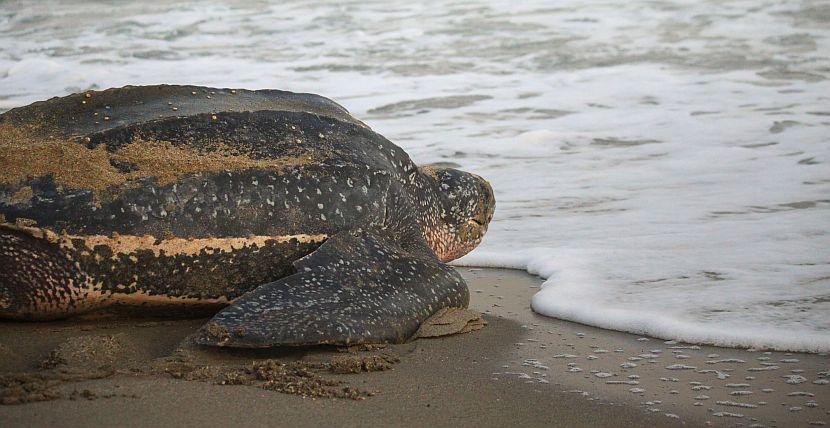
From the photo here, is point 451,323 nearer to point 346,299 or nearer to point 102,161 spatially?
point 346,299

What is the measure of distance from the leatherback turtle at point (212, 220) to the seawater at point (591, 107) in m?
0.67

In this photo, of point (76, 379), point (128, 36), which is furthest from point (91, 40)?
point (76, 379)

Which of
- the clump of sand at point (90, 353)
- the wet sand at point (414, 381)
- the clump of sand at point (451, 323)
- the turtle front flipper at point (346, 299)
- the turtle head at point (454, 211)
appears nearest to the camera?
the wet sand at point (414, 381)

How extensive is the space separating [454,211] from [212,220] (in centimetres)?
107

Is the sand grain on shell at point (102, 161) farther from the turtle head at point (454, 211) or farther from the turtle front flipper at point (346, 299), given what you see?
the turtle head at point (454, 211)

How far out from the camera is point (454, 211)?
3.34m

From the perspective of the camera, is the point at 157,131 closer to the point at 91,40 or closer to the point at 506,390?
the point at 506,390

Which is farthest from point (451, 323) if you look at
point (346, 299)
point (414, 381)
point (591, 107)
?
point (591, 107)

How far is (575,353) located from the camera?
256 centimetres

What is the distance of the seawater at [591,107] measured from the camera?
3.16 metres

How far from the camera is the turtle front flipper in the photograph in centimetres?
236

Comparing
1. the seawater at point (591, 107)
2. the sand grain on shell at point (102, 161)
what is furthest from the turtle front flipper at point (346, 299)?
the seawater at point (591, 107)

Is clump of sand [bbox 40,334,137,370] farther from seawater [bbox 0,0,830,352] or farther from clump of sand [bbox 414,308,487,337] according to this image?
seawater [bbox 0,0,830,352]

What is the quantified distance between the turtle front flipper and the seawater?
0.50 meters
